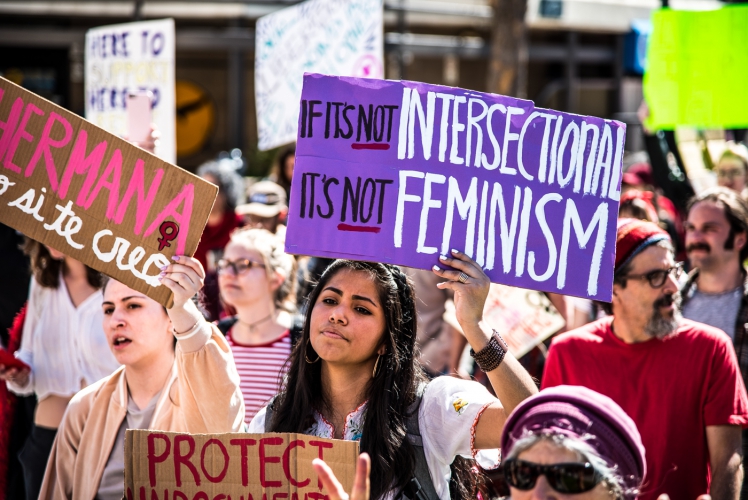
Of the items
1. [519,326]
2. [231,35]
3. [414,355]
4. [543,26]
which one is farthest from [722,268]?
[543,26]

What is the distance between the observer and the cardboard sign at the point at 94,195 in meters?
2.80

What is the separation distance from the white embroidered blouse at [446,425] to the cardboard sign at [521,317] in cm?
155

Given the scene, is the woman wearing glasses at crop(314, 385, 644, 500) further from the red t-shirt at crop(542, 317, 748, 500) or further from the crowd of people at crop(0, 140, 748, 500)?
the red t-shirt at crop(542, 317, 748, 500)

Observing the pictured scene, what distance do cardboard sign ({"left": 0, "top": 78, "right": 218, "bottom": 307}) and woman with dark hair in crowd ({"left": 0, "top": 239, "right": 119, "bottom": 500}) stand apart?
130 centimetres

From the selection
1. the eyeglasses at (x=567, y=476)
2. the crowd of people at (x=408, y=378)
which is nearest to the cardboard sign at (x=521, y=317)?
the crowd of people at (x=408, y=378)

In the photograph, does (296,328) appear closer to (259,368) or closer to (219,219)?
(259,368)

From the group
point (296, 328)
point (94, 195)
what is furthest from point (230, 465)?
point (296, 328)

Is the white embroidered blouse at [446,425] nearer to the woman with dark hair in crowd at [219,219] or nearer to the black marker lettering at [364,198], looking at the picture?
the black marker lettering at [364,198]

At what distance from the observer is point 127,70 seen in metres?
5.90

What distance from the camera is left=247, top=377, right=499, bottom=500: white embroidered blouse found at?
258cm

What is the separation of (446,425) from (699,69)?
374 cm

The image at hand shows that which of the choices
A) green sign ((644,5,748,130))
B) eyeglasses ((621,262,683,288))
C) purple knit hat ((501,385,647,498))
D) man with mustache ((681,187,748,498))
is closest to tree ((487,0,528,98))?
A: green sign ((644,5,748,130))

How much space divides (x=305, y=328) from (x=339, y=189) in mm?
495

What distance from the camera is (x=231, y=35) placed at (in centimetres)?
1322
